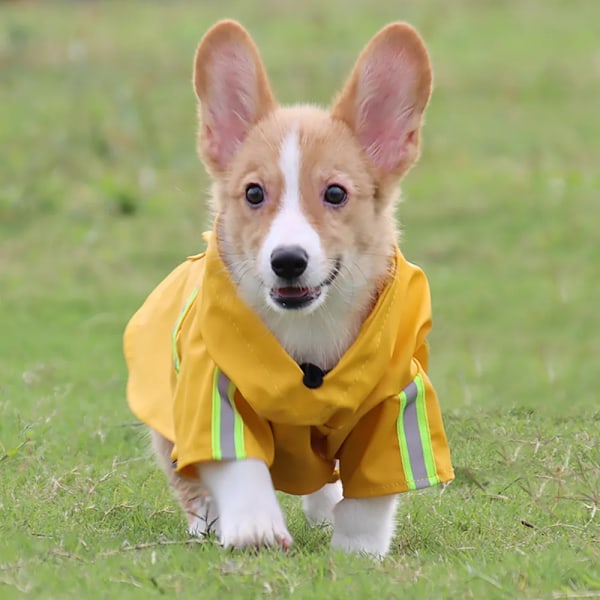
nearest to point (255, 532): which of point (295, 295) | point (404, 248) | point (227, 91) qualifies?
point (295, 295)

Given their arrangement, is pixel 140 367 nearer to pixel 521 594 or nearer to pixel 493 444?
pixel 493 444

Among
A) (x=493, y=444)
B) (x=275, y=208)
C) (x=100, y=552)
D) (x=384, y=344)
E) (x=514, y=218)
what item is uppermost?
(x=275, y=208)

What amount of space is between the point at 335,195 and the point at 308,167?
0.45 ft

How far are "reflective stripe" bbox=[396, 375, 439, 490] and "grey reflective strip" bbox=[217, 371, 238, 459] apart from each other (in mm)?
596

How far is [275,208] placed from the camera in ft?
16.4

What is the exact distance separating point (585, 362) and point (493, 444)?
9.30 feet

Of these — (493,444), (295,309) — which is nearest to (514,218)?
(493,444)

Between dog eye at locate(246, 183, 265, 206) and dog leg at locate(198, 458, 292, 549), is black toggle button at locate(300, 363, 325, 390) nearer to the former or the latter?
dog leg at locate(198, 458, 292, 549)

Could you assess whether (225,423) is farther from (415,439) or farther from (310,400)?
(415,439)

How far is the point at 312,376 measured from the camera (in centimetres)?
499

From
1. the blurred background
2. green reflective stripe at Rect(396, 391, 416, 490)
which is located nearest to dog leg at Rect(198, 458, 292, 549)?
green reflective stripe at Rect(396, 391, 416, 490)

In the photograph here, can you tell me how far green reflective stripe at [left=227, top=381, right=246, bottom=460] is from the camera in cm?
491

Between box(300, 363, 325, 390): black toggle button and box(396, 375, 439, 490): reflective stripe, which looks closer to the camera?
box(300, 363, 325, 390): black toggle button

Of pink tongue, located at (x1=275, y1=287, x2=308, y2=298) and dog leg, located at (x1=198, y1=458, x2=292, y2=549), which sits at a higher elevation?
pink tongue, located at (x1=275, y1=287, x2=308, y2=298)
